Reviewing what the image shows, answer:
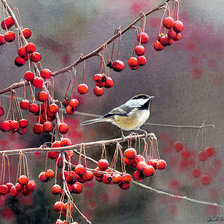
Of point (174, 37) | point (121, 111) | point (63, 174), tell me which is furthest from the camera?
point (121, 111)

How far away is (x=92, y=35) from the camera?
1.54 meters

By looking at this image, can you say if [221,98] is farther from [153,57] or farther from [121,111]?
[121,111]

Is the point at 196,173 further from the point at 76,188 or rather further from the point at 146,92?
the point at 76,188

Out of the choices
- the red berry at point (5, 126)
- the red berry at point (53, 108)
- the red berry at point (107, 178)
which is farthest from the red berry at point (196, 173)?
the red berry at point (5, 126)

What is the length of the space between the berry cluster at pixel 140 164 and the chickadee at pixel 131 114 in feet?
0.56

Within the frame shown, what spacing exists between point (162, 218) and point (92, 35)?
0.84 m

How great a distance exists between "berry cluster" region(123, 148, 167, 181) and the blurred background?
0.33 metres

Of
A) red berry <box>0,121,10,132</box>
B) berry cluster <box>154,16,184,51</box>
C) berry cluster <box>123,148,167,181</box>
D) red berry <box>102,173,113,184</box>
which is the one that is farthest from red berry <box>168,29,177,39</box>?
red berry <box>0,121,10,132</box>

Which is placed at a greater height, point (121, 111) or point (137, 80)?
point (137, 80)

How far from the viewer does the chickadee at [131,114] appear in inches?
53.6

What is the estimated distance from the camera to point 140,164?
3.74 feet

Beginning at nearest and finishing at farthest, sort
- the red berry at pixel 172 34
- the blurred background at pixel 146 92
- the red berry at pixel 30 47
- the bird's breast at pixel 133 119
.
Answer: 1. the red berry at pixel 30 47
2. the red berry at pixel 172 34
3. the bird's breast at pixel 133 119
4. the blurred background at pixel 146 92

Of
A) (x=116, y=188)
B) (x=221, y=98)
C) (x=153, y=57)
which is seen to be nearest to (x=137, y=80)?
(x=153, y=57)

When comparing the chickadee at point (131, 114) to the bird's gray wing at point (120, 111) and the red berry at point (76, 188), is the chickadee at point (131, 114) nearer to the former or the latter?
the bird's gray wing at point (120, 111)
